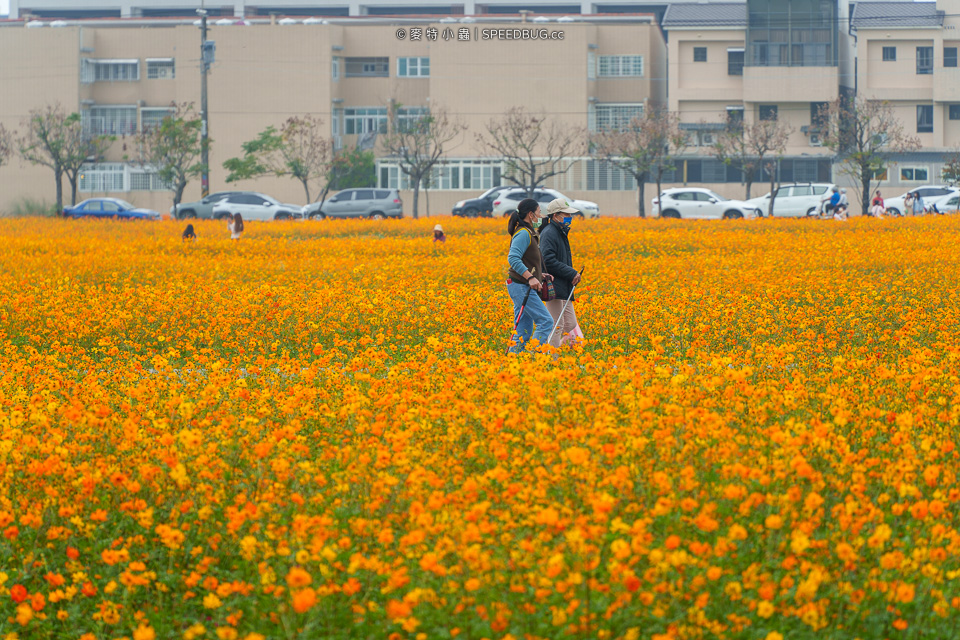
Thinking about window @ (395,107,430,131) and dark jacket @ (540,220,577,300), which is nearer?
dark jacket @ (540,220,577,300)

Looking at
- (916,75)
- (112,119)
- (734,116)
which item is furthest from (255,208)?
(916,75)

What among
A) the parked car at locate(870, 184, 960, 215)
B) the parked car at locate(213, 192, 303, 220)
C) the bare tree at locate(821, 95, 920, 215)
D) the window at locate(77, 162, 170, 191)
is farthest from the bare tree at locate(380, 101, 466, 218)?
the parked car at locate(870, 184, 960, 215)

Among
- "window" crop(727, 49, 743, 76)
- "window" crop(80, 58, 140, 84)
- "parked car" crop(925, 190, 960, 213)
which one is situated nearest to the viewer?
"parked car" crop(925, 190, 960, 213)

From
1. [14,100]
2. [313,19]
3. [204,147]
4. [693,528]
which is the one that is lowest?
[693,528]

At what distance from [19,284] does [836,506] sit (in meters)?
12.1

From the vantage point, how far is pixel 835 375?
639cm

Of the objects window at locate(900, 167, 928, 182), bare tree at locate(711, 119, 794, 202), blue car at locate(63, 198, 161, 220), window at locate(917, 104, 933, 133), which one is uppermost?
window at locate(917, 104, 933, 133)

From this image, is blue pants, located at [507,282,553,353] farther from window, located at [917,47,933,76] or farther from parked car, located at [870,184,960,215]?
window, located at [917,47,933,76]

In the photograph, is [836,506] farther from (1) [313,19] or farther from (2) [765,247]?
(1) [313,19]

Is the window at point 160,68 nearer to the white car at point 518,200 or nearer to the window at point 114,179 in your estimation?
the window at point 114,179

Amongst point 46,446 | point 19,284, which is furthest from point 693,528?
point 19,284

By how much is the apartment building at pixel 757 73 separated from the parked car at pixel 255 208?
66.3 ft

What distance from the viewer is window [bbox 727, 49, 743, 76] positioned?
173 ft

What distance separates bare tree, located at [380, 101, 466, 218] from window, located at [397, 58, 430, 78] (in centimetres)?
238
